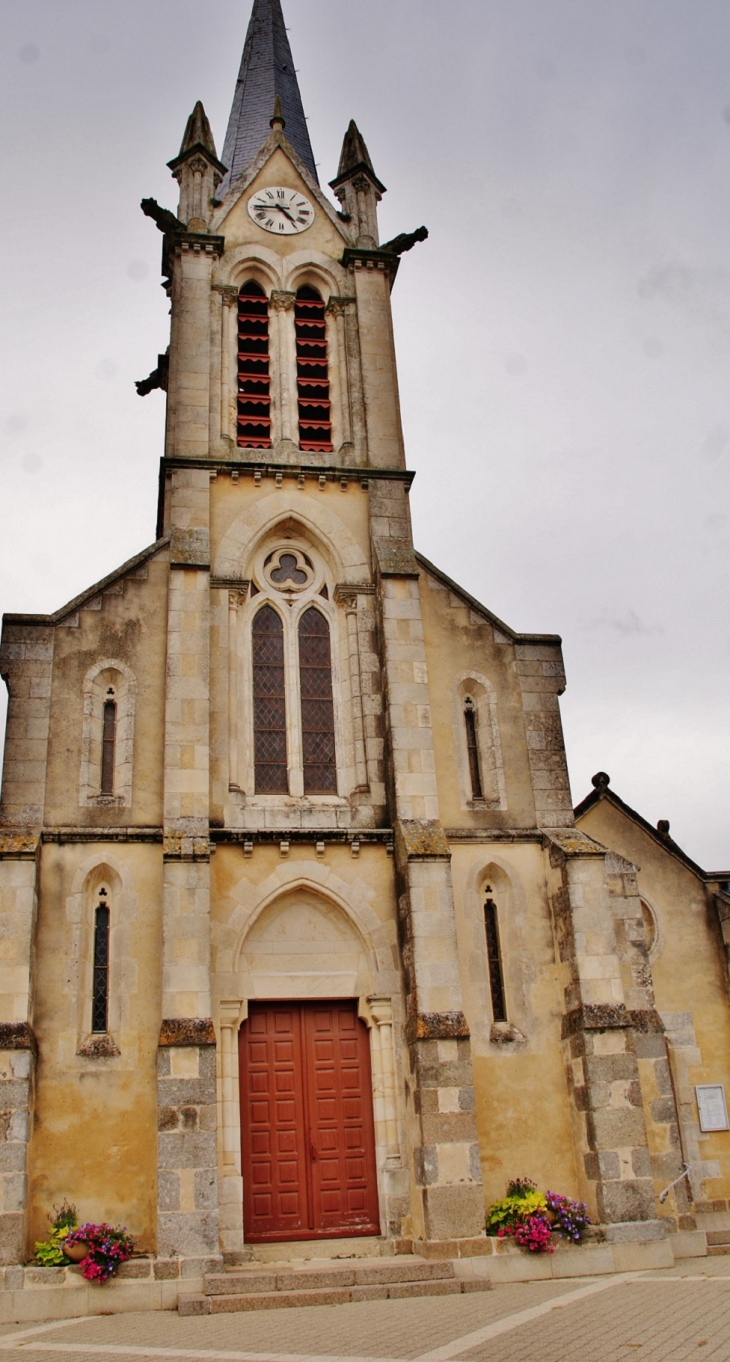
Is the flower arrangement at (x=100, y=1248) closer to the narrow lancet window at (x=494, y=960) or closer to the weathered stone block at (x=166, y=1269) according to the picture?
the weathered stone block at (x=166, y=1269)

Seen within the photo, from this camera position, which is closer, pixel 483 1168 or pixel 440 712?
pixel 483 1168

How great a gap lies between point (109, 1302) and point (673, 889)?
36.0 ft

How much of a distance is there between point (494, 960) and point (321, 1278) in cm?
475

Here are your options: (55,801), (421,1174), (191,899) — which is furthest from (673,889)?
(55,801)

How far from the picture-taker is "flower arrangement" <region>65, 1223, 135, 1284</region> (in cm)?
1206

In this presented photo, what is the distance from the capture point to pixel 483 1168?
46.0 feet

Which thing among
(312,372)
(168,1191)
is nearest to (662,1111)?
(168,1191)

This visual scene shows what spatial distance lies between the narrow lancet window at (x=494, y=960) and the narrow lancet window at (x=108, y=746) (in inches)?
212

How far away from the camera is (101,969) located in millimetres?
14109

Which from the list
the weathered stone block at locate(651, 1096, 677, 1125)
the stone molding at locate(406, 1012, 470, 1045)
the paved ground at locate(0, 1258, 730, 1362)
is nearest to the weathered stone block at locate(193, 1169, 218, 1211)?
the paved ground at locate(0, 1258, 730, 1362)

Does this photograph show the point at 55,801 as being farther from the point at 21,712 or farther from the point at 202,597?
the point at 202,597

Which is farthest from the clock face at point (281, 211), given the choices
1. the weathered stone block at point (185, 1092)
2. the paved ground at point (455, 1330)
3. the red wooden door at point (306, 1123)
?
the paved ground at point (455, 1330)

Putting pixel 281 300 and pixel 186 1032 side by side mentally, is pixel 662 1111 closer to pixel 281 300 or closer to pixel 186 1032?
pixel 186 1032

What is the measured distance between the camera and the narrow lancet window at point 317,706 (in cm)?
1625
